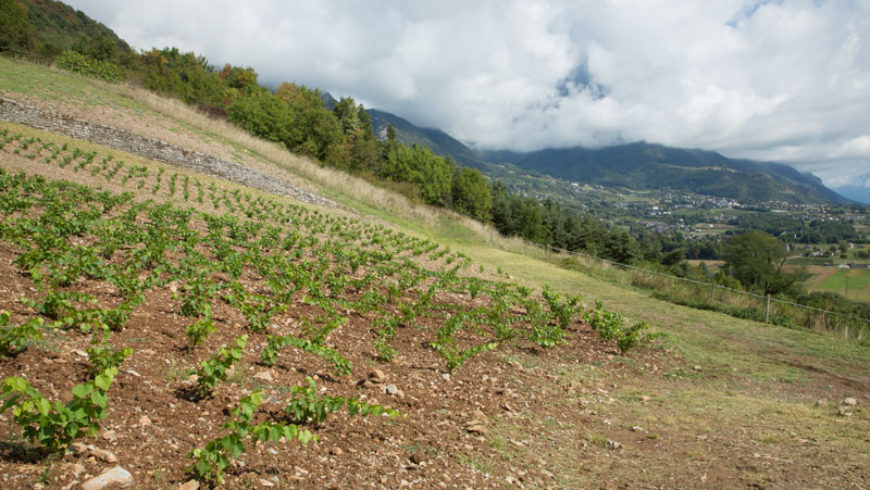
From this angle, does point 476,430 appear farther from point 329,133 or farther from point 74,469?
point 329,133

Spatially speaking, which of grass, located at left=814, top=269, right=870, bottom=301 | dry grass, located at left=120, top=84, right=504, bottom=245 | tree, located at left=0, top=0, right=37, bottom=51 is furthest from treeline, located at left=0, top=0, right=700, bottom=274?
grass, located at left=814, top=269, right=870, bottom=301

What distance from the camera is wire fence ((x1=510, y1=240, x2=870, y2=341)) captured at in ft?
48.3

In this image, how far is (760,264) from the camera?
132 feet

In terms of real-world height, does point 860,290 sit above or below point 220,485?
above

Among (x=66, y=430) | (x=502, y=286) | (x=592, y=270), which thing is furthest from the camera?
(x=592, y=270)

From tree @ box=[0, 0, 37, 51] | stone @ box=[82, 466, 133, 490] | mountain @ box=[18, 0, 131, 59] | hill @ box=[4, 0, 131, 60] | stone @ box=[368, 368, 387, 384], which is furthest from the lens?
mountain @ box=[18, 0, 131, 59]

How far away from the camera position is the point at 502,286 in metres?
13.6

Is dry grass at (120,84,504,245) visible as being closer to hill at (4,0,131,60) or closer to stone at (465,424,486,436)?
stone at (465,424,486,436)

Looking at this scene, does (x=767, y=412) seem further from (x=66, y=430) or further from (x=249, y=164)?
(x=249, y=164)

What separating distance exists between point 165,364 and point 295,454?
194cm

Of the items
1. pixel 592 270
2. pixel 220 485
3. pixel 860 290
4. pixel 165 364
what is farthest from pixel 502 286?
pixel 860 290

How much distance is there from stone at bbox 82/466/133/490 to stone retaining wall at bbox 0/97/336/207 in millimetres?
24180

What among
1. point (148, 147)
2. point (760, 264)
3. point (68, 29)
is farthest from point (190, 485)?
point (68, 29)

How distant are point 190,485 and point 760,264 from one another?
48952 mm
